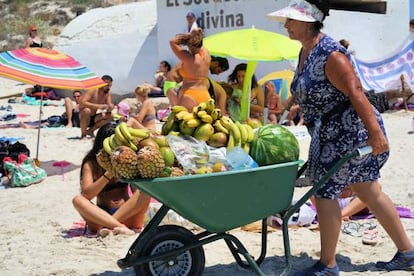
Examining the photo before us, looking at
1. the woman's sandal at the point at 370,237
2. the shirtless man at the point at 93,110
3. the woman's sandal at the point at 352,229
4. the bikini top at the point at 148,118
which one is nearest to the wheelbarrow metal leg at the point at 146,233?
the woman's sandal at the point at 370,237

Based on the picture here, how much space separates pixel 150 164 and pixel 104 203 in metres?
1.74

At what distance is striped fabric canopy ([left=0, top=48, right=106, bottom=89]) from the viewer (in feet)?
24.7

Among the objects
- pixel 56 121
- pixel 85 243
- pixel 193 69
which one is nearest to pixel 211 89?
pixel 193 69

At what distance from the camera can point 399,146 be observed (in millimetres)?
8414

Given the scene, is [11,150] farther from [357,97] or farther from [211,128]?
[357,97]

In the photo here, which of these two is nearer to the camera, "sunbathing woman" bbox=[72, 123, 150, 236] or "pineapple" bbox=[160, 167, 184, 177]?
"pineapple" bbox=[160, 167, 184, 177]

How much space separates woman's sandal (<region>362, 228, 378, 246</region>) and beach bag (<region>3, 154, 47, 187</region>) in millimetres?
3920

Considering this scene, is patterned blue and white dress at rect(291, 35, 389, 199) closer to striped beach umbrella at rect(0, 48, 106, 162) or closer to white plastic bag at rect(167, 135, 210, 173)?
white plastic bag at rect(167, 135, 210, 173)

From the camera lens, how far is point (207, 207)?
11.1 ft

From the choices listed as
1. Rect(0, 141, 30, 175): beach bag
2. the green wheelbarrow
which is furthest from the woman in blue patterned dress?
Rect(0, 141, 30, 175): beach bag

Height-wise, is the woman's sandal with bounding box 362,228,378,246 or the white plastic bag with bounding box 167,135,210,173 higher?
the white plastic bag with bounding box 167,135,210,173

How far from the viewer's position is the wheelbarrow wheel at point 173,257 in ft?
11.7

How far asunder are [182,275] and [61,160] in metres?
5.21

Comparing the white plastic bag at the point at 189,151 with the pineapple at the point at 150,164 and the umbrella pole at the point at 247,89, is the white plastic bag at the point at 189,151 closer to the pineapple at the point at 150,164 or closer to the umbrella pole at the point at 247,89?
the pineapple at the point at 150,164
